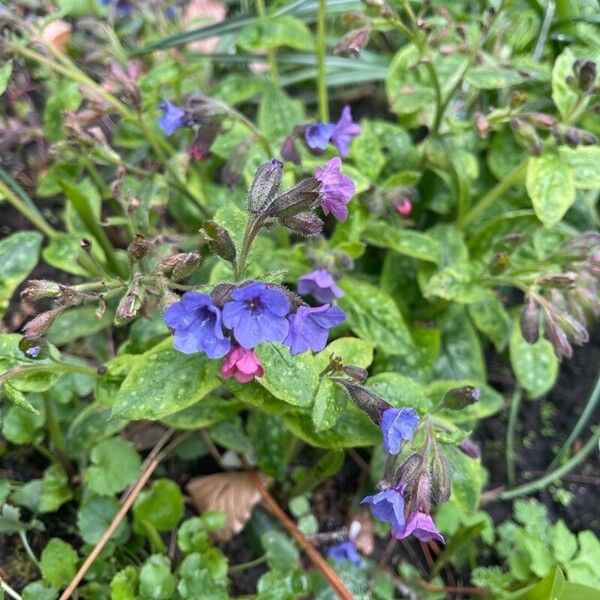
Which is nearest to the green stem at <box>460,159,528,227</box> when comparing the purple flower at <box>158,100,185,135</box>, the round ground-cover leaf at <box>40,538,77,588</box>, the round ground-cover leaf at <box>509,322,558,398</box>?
the round ground-cover leaf at <box>509,322,558,398</box>

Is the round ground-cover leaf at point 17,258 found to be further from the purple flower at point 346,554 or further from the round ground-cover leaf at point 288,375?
the purple flower at point 346,554

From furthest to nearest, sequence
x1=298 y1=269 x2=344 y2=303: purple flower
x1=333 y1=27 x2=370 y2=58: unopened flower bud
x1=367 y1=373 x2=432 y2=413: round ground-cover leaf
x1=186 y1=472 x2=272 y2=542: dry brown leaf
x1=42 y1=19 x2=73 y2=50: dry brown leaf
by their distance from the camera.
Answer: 1. x1=42 y1=19 x2=73 y2=50: dry brown leaf
2. x1=186 y1=472 x2=272 y2=542: dry brown leaf
3. x1=333 y1=27 x2=370 y2=58: unopened flower bud
4. x1=298 y1=269 x2=344 y2=303: purple flower
5. x1=367 y1=373 x2=432 y2=413: round ground-cover leaf

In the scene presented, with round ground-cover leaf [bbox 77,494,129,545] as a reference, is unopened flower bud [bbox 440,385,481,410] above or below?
above

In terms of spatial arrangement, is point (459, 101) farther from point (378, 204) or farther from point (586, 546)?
point (586, 546)

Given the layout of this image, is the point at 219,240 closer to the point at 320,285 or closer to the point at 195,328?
the point at 195,328

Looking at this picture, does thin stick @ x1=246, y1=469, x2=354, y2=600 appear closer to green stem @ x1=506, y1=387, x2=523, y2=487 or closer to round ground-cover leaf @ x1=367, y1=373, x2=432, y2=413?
round ground-cover leaf @ x1=367, y1=373, x2=432, y2=413
